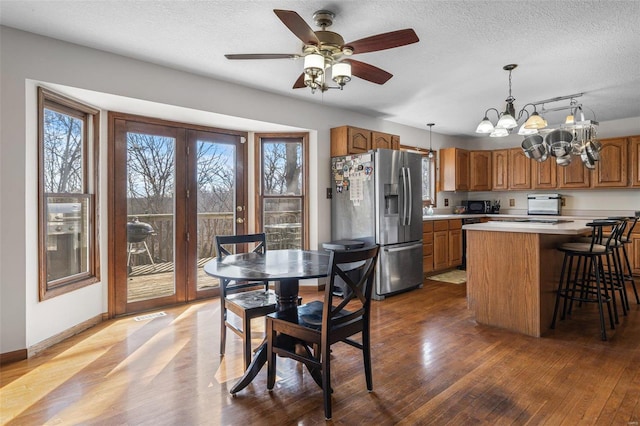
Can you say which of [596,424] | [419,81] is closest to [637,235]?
[419,81]

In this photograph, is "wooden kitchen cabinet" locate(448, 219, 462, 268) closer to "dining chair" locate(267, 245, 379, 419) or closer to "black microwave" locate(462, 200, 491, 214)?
"black microwave" locate(462, 200, 491, 214)

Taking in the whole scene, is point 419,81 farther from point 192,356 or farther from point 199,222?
point 192,356

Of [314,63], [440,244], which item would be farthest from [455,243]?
[314,63]

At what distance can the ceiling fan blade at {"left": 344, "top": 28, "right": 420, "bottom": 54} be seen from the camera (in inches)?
78.7

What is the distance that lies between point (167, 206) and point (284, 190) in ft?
4.74

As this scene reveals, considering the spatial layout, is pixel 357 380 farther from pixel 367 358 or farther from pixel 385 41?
pixel 385 41

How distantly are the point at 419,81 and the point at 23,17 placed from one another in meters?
3.37

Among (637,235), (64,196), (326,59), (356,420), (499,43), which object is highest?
(499,43)

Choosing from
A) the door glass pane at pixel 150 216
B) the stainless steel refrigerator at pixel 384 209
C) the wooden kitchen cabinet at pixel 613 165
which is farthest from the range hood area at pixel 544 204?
the door glass pane at pixel 150 216

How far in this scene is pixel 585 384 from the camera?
2.17 meters

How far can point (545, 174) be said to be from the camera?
19.4 feet

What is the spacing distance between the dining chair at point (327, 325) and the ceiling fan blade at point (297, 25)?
4.07 feet

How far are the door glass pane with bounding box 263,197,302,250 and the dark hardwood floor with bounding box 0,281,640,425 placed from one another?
5.10 feet

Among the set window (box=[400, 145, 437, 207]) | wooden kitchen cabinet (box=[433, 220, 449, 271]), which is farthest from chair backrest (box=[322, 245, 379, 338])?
window (box=[400, 145, 437, 207])
